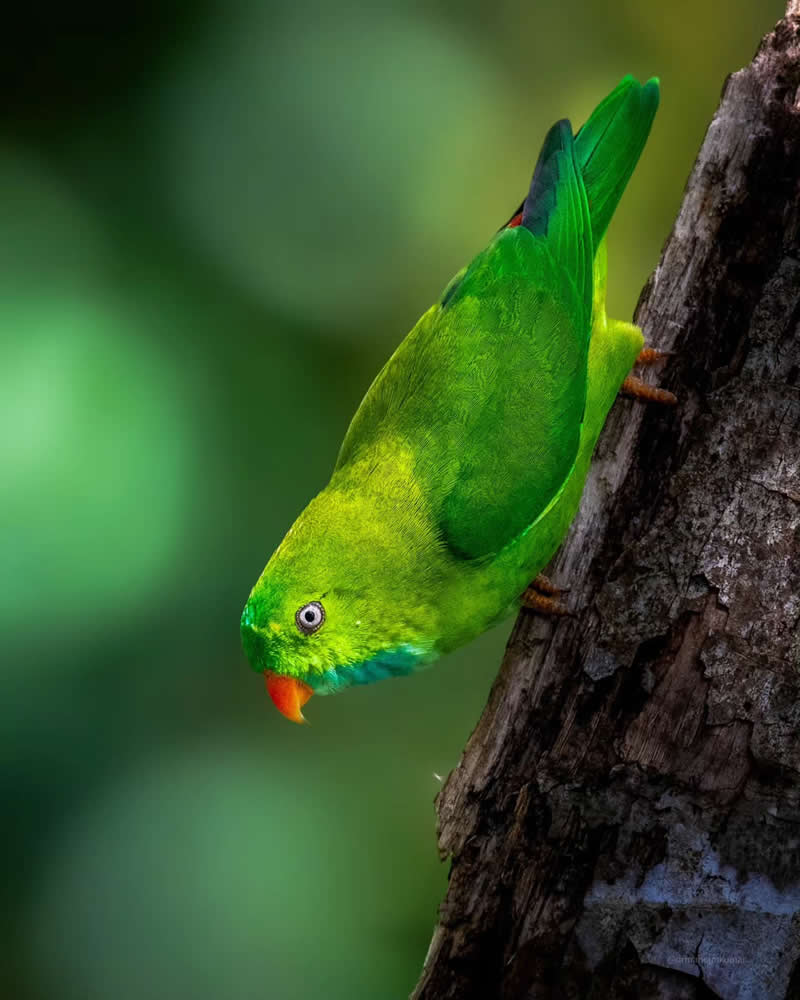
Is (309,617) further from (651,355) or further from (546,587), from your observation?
(651,355)

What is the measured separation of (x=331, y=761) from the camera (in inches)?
133

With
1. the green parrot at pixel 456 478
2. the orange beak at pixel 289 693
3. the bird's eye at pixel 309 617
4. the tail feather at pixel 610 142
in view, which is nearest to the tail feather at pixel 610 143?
the tail feather at pixel 610 142

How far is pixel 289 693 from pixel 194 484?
1085 mm

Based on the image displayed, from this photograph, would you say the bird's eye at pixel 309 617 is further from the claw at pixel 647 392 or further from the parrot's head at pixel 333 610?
the claw at pixel 647 392

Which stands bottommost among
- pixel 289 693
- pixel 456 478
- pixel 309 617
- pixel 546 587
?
pixel 289 693

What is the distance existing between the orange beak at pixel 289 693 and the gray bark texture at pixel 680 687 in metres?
0.47

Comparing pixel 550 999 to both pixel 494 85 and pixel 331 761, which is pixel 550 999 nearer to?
pixel 331 761

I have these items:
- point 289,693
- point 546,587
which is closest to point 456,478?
point 546,587

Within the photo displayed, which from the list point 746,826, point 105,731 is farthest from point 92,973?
point 746,826

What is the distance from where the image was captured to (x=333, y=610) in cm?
251

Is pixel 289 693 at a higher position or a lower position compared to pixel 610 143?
lower

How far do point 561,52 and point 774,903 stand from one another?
3.39 metres

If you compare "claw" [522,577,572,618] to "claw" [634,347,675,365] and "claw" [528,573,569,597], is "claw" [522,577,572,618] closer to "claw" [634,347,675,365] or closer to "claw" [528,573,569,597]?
"claw" [528,573,569,597]

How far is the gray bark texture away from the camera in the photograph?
6.44ft
